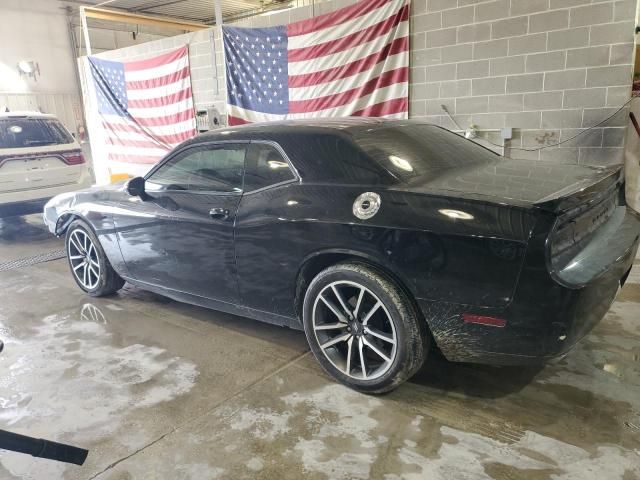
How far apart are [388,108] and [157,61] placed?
4457mm

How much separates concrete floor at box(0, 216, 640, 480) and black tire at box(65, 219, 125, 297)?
68cm

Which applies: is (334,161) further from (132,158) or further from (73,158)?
(132,158)

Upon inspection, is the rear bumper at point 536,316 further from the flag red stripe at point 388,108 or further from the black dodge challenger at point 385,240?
the flag red stripe at point 388,108

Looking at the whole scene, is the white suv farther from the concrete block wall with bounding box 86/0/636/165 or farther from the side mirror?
the concrete block wall with bounding box 86/0/636/165

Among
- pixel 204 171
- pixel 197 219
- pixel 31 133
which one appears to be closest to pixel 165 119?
pixel 31 133

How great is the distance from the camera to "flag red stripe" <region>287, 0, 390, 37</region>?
587cm

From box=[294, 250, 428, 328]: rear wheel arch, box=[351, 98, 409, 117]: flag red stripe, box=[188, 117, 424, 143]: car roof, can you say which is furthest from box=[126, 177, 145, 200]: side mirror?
box=[351, 98, 409, 117]: flag red stripe

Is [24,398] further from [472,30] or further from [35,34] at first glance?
[35,34]

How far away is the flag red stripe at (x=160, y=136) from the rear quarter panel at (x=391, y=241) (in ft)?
18.3

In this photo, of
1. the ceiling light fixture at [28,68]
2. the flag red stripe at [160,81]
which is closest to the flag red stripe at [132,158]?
the flag red stripe at [160,81]

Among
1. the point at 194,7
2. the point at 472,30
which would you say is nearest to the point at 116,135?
the point at 194,7

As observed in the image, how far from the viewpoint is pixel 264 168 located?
3.19 meters

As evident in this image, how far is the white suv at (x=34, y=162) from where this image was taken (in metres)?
6.83

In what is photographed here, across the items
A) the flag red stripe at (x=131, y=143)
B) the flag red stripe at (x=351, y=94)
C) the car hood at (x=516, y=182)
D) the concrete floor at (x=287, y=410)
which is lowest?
the concrete floor at (x=287, y=410)
